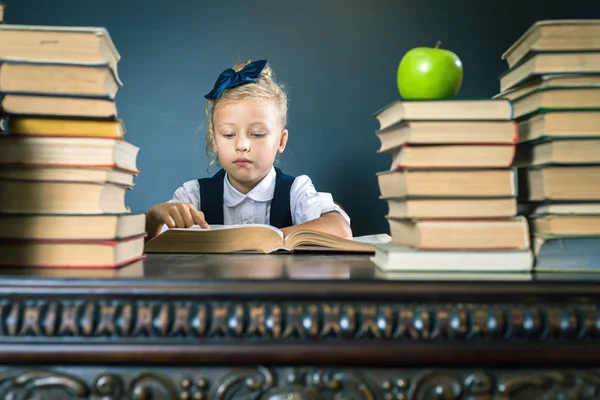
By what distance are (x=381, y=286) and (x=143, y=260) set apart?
374mm

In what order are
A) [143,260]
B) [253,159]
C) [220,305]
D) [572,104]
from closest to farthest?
[220,305] → [572,104] → [143,260] → [253,159]

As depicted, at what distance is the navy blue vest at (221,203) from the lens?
7.84 ft

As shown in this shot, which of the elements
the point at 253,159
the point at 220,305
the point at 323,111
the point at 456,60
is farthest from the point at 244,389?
the point at 323,111

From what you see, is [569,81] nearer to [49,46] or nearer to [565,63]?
[565,63]

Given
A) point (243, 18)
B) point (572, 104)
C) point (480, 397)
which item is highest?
point (243, 18)

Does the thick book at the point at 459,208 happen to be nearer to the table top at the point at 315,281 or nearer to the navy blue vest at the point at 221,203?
the table top at the point at 315,281

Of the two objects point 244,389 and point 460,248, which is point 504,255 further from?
point 244,389

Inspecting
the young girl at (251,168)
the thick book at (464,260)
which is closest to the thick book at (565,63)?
the thick book at (464,260)

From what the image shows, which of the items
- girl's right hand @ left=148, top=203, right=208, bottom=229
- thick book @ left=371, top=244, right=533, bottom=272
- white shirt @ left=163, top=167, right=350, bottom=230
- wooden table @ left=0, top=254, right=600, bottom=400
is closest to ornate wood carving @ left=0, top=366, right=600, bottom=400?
wooden table @ left=0, top=254, right=600, bottom=400

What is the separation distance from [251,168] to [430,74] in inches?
63.4

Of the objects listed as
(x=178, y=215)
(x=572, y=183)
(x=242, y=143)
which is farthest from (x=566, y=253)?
(x=242, y=143)

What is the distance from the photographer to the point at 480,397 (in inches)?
21.2

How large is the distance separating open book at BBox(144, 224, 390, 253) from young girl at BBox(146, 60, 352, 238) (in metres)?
0.90

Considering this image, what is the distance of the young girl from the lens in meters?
2.18
